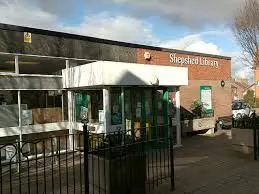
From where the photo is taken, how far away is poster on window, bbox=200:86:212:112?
18172 mm

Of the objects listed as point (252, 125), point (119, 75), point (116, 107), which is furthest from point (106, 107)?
point (252, 125)

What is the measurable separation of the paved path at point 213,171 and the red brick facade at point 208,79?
4735 millimetres

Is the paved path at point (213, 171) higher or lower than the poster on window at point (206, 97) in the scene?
lower

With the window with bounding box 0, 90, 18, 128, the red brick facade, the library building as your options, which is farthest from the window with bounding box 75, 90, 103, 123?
the red brick facade

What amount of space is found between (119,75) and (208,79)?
9.78m

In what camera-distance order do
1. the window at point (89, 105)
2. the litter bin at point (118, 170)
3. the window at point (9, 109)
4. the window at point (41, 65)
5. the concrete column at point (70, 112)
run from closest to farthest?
the litter bin at point (118, 170) → the window at point (9, 109) → the window at point (41, 65) → the window at point (89, 105) → the concrete column at point (70, 112)

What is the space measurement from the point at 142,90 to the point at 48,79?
3.36 metres

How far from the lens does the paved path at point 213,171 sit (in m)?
7.14

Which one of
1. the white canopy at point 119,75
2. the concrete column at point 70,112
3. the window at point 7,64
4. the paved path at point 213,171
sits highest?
the window at point 7,64

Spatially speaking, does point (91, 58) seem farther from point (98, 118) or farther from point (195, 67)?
point (195, 67)

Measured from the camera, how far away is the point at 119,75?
33.5ft

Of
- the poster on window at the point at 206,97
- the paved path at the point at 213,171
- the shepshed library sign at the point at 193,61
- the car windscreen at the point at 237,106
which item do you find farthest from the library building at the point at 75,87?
the car windscreen at the point at 237,106

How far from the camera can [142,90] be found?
1159 cm

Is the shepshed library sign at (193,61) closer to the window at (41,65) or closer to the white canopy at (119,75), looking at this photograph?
the white canopy at (119,75)
